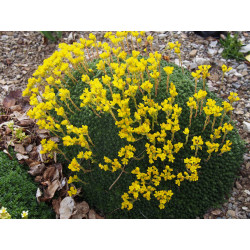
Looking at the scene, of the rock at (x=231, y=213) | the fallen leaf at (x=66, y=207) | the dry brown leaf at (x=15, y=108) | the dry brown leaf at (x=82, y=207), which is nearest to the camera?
the rock at (x=231, y=213)

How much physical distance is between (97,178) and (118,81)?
3.17ft

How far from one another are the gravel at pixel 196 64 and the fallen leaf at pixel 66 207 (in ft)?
4.12

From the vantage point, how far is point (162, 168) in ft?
8.04

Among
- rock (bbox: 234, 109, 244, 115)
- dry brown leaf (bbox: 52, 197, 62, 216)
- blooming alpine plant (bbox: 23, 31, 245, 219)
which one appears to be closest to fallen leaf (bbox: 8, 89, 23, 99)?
blooming alpine plant (bbox: 23, 31, 245, 219)

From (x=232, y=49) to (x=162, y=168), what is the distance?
1.96 metres

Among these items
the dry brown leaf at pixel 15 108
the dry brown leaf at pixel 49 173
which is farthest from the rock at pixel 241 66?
the dry brown leaf at pixel 15 108

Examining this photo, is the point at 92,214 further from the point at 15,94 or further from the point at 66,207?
the point at 15,94

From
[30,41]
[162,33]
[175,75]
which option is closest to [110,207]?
[175,75]

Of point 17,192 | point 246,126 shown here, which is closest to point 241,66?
point 246,126

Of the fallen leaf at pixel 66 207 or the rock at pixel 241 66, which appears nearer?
the fallen leaf at pixel 66 207

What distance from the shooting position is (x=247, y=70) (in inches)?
128

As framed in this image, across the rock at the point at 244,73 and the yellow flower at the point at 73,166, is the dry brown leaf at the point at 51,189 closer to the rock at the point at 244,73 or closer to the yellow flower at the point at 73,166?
the yellow flower at the point at 73,166

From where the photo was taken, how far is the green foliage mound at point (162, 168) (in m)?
2.44

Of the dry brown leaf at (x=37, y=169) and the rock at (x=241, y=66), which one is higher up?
the rock at (x=241, y=66)
